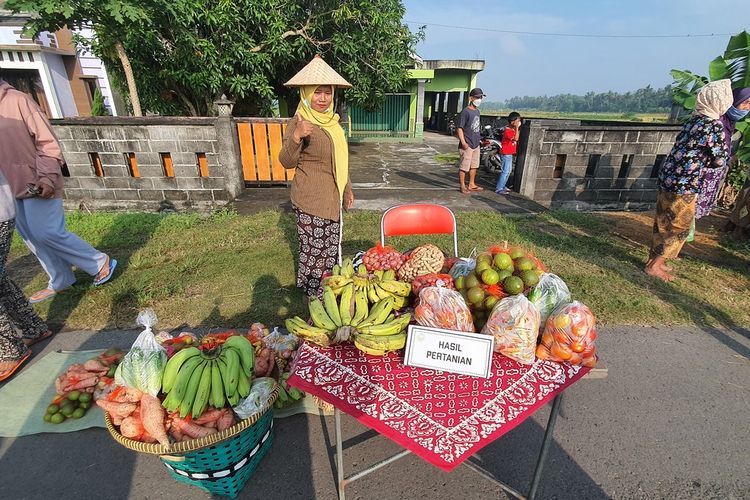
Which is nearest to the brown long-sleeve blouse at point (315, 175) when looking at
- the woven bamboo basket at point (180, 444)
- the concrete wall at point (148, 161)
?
the woven bamboo basket at point (180, 444)

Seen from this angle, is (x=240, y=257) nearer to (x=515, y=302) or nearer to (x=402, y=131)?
(x=515, y=302)

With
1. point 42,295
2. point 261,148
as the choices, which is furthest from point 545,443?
point 261,148

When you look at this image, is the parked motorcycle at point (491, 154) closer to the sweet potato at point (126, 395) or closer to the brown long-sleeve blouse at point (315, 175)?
the brown long-sleeve blouse at point (315, 175)

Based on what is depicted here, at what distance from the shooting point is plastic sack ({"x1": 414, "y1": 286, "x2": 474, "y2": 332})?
1.69 meters

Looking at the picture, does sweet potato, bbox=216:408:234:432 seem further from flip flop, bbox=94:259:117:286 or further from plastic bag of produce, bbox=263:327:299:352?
flip flop, bbox=94:259:117:286

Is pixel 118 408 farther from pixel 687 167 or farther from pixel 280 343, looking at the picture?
pixel 687 167

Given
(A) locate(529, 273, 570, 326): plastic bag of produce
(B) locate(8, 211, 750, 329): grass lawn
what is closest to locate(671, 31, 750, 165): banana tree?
(B) locate(8, 211, 750, 329): grass lawn

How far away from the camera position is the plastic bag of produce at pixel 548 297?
5.86 ft

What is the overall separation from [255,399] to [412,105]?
17.2 meters

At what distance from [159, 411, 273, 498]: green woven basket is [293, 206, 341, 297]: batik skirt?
1366 millimetres

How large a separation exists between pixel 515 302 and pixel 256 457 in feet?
5.54

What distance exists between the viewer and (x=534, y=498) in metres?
1.99

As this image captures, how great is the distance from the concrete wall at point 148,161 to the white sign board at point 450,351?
608 cm

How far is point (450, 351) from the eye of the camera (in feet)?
5.24
